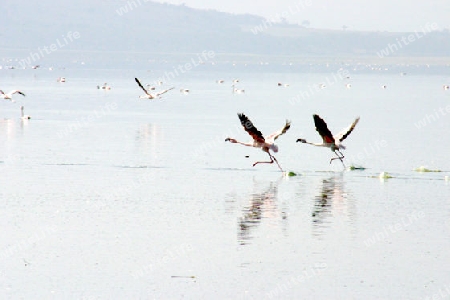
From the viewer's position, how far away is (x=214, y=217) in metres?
20.1

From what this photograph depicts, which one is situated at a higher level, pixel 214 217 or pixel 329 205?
pixel 329 205

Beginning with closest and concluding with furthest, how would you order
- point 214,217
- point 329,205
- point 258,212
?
point 214,217 < point 258,212 < point 329,205

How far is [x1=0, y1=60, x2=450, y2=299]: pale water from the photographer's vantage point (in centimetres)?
1491

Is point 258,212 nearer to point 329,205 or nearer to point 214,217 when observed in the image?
point 214,217

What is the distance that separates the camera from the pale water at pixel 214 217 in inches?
587

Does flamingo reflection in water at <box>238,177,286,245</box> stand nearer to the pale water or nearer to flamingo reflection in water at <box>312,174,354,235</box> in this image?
the pale water

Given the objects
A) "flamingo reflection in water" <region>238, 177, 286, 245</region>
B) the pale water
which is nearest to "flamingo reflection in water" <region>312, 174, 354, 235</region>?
the pale water

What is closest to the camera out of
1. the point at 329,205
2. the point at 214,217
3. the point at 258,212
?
the point at 214,217

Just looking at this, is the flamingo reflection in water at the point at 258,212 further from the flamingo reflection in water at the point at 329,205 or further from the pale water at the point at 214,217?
the flamingo reflection in water at the point at 329,205

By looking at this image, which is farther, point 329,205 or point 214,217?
point 329,205

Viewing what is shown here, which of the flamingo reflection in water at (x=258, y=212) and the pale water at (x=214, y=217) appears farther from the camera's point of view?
the flamingo reflection in water at (x=258, y=212)

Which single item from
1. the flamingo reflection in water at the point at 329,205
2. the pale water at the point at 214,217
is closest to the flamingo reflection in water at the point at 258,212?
the pale water at the point at 214,217

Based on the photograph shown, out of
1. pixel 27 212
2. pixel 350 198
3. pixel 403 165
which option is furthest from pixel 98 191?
pixel 403 165

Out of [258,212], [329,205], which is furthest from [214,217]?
[329,205]
